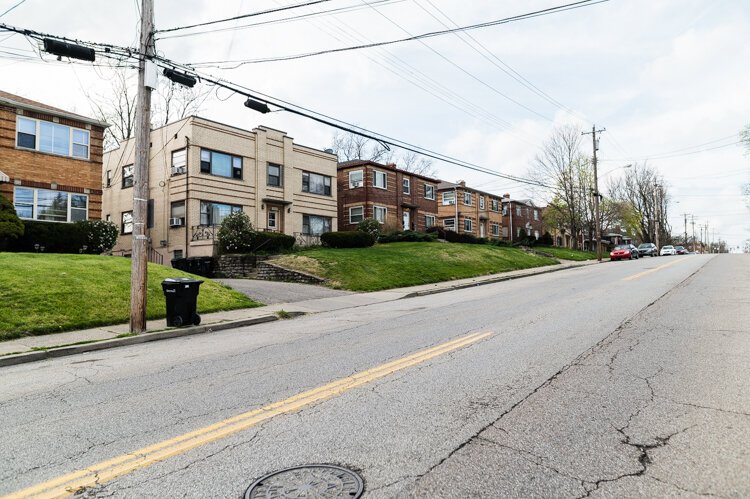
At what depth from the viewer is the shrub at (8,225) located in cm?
1733

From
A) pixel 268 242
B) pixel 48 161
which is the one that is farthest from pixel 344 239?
pixel 48 161

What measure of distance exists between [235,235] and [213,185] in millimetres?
4996

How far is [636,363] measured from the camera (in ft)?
18.9

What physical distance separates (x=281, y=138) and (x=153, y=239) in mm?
10427

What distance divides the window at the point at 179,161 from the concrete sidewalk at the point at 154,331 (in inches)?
604

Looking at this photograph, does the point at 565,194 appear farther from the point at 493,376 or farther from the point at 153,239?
the point at 493,376

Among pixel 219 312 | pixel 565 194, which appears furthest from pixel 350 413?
pixel 565 194

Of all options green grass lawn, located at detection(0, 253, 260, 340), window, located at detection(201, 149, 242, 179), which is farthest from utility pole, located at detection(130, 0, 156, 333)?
window, located at detection(201, 149, 242, 179)

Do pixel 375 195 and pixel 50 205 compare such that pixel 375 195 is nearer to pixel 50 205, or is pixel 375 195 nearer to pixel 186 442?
pixel 50 205

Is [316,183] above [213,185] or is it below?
above

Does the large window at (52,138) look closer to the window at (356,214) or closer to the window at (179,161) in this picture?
the window at (179,161)

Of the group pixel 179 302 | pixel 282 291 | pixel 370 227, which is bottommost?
pixel 282 291

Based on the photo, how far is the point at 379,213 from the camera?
124ft

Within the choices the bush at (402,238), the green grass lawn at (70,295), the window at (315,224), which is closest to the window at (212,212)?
the window at (315,224)
